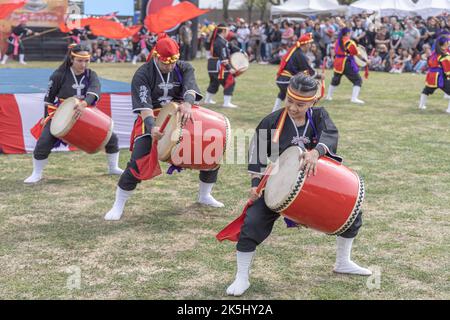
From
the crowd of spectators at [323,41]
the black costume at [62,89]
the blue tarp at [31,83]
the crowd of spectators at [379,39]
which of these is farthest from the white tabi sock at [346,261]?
the crowd of spectators at [379,39]

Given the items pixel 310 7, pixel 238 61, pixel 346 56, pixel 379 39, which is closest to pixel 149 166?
pixel 238 61

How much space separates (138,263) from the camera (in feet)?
13.4

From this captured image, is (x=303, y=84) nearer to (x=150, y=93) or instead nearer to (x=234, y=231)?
(x=234, y=231)

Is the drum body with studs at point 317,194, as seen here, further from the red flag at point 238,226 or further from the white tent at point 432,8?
the white tent at point 432,8

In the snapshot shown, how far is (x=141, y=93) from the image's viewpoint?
191 inches

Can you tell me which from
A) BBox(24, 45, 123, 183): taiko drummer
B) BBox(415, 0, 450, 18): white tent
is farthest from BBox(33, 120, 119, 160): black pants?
BBox(415, 0, 450, 18): white tent

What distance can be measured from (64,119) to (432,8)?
65.0 ft

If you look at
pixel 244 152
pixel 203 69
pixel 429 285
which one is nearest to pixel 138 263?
pixel 429 285

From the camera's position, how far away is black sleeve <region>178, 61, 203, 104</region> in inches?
192

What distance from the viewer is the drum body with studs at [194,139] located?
4.63 m

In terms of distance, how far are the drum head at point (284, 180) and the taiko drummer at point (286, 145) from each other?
13 cm

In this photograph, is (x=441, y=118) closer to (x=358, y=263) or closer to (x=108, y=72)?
(x=358, y=263)

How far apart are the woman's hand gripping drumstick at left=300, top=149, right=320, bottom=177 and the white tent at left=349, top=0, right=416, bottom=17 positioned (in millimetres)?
21559
